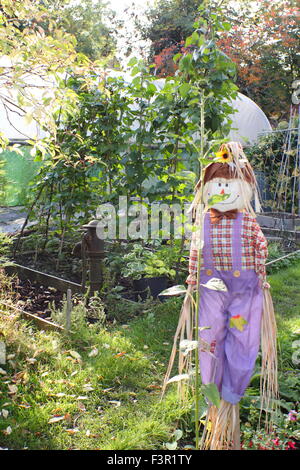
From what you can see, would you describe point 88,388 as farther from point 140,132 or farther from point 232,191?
point 140,132

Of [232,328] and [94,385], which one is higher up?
[232,328]

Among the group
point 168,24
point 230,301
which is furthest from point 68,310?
point 168,24

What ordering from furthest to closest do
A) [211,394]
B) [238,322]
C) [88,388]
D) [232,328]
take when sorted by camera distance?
[88,388], [232,328], [238,322], [211,394]

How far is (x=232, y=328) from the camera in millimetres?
2316

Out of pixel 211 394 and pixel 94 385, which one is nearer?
pixel 211 394

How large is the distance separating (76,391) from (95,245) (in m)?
1.59

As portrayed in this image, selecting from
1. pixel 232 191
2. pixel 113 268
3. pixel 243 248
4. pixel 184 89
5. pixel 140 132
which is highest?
pixel 184 89

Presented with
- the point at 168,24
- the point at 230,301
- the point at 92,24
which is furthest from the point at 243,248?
the point at 92,24

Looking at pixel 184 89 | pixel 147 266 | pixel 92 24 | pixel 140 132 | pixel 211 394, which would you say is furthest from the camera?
pixel 92 24

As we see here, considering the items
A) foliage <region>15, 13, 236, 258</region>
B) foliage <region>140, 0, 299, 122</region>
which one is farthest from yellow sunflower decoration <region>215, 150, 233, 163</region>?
foliage <region>140, 0, 299, 122</region>

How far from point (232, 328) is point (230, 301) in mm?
140

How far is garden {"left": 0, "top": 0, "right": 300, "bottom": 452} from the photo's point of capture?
8.10 feet

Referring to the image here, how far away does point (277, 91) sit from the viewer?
650 inches
